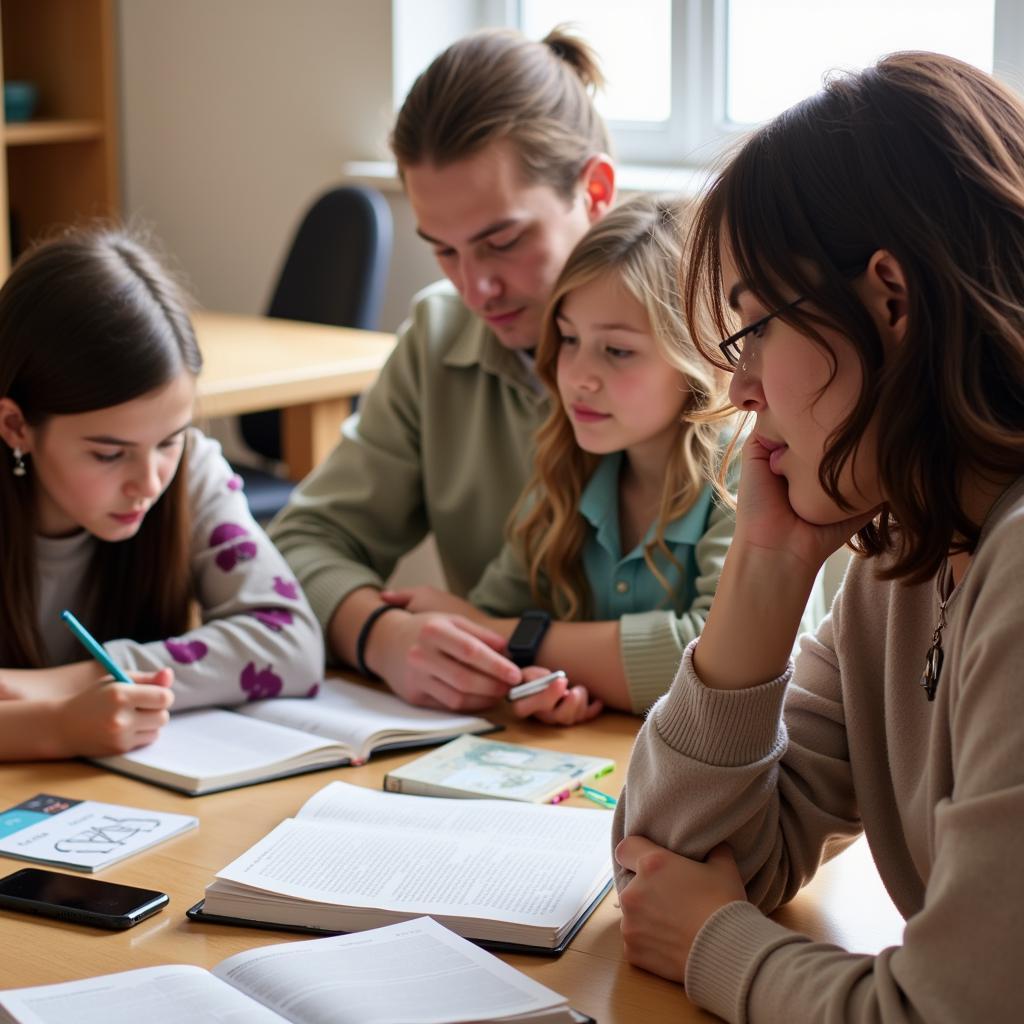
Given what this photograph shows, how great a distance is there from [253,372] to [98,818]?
151 centimetres

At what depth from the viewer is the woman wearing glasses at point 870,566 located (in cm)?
79

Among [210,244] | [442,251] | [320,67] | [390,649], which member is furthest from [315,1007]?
[210,244]

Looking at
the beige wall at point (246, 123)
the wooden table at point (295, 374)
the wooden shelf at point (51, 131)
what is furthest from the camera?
the wooden shelf at point (51, 131)

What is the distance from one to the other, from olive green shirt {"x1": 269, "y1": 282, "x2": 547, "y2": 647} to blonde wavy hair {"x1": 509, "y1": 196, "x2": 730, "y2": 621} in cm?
15

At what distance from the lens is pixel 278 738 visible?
1.44 m

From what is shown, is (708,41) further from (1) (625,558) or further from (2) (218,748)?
(2) (218,748)

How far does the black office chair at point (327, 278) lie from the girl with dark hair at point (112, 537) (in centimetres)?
123

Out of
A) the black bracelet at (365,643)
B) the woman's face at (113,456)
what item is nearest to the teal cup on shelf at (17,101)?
the woman's face at (113,456)

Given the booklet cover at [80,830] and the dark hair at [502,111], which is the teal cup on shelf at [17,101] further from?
the booklet cover at [80,830]

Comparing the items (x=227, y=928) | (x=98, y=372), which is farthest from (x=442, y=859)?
(x=98, y=372)

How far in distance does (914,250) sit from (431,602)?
0.98 m

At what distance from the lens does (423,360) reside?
6.32 feet

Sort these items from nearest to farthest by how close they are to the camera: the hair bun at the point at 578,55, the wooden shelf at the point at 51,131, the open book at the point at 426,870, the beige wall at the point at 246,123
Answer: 1. the open book at the point at 426,870
2. the hair bun at the point at 578,55
3. the beige wall at the point at 246,123
4. the wooden shelf at the point at 51,131

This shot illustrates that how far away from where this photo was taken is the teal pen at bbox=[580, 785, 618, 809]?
129 centimetres
